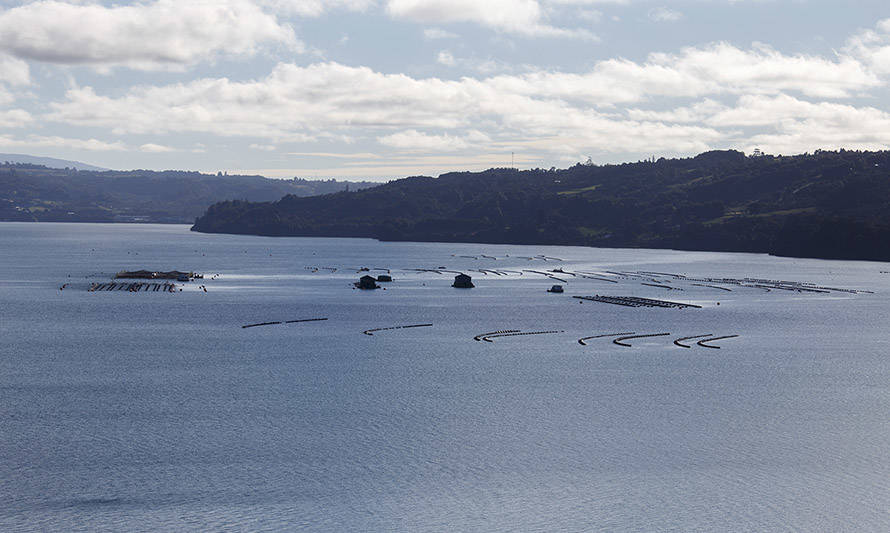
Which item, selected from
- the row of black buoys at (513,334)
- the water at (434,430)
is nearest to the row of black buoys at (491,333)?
the row of black buoys at (513,334)

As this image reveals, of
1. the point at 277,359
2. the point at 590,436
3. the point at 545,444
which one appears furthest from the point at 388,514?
the point at 277,359

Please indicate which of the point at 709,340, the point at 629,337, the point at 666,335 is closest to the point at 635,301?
the point at 666,335

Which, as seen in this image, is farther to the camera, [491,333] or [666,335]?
[666,335]

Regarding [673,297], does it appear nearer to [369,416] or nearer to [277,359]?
[277,359]

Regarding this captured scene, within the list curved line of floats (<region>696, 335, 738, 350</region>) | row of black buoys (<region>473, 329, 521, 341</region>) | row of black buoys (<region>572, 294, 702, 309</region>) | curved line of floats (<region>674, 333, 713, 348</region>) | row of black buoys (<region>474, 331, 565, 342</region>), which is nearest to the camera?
curved line of floats (<region>696, 335, 738, 350</region>)

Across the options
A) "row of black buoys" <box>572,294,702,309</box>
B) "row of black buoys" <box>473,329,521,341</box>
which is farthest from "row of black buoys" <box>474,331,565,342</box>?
"row of black buoys" <box>572,294,702,309</box>

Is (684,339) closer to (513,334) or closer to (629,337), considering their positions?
(629,337)

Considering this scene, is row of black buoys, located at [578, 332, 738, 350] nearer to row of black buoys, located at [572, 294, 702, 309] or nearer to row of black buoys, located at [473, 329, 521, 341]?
row of black buoys, located at [473, 329, 521, 341]

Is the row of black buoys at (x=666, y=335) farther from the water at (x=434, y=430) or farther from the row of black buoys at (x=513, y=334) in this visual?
the row of black buoys at (x=513, y=334)
